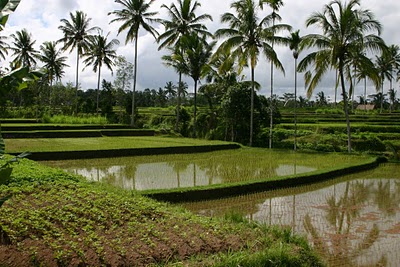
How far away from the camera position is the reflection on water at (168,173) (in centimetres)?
1069

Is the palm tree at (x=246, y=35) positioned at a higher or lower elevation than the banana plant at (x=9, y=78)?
higher

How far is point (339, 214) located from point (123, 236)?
5.07 metres

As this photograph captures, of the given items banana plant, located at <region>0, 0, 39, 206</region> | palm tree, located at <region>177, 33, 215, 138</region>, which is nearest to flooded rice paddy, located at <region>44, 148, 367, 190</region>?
banana plant, located at <region>0, 0, 39, 206</region>

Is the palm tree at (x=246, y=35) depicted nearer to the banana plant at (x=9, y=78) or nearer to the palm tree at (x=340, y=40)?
the palm tree at (x=340, y=40)

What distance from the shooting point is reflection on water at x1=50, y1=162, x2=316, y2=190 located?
35.1 feet

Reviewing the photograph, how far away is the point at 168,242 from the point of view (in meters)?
5.03

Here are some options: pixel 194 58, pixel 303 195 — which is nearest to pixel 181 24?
pixel 194 58

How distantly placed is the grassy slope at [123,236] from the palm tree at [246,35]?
46.5ft

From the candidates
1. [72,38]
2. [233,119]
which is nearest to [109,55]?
[72,38]

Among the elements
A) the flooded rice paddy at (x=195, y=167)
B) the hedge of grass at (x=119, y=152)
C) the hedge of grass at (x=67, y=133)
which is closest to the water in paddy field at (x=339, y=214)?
the flooded rice paddy at (x=195, y=167)

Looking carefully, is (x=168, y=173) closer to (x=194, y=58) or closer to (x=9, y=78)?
(x=9, y=78)

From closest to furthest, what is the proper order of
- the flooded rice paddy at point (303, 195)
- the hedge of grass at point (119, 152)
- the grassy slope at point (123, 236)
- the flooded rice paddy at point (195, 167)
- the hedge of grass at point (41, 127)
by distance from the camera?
the grassy slope at point (123, 236) → the flooded rice paddy at point (303, 195) → the flooded rice paddy at point (195, 167) → the hedge of grass at point (119, 152) → the hedge of grass at point (41, 127)

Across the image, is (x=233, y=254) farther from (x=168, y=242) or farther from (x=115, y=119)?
(x=115, y=119)

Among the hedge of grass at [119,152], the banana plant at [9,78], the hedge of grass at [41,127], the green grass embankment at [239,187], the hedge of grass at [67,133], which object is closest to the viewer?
the banana plant at [9,78]
